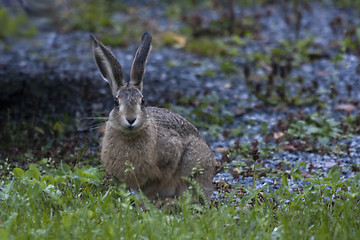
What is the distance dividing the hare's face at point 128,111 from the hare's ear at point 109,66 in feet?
0.60

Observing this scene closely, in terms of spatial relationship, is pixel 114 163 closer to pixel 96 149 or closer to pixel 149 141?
pixel 149 141

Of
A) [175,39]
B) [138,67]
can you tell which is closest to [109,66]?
[138,67]

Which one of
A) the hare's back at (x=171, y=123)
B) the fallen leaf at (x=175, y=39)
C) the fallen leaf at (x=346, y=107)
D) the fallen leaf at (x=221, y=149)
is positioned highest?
the hare's back at (x=171, y=123)

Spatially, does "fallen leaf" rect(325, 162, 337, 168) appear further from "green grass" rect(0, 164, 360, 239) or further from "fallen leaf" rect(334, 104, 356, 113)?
"fallen leaf" rect(334, 104, 356, 113)

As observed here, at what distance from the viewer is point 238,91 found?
8625 mm

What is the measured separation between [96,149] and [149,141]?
61.4 inches

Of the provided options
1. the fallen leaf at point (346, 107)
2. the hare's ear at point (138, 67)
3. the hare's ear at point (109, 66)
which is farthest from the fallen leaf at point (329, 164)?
the hare's ear at point (109, 66)

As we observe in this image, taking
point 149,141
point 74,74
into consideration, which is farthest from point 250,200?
point 74,74

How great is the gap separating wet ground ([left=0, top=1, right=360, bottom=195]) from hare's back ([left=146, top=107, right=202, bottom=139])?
0.64m

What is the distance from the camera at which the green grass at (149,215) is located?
12.9 feet

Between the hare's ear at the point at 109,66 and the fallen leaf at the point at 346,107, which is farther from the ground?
the hare's ear at the point at 109,66

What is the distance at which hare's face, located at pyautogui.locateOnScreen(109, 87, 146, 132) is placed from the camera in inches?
181

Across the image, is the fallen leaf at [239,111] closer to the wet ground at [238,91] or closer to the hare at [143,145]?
the wet ground at [238,91]

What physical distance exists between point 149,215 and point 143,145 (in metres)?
0.79
